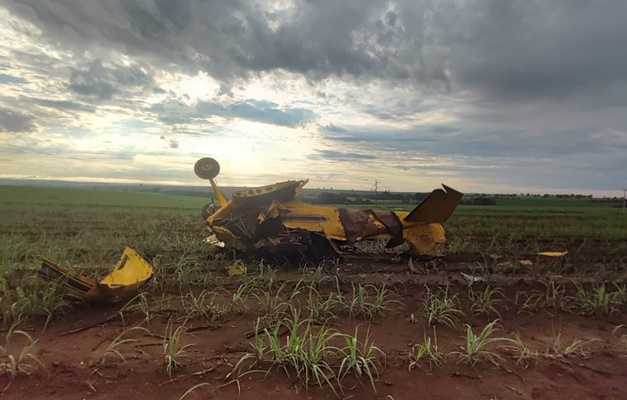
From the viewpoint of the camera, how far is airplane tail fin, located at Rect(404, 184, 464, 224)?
646 cm

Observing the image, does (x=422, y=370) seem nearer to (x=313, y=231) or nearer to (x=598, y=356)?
(x=598, y=356)

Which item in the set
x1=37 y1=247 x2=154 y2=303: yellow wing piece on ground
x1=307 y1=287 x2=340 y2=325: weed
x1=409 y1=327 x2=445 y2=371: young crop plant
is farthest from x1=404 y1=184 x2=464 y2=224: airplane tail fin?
x1=37 y1=247 x2=154 y2=303: yellow wing piece on ground

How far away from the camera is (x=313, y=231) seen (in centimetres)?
622

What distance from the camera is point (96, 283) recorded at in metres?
3.80

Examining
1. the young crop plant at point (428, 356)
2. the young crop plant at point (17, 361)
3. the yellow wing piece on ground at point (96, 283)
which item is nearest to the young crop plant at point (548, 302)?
the young crop plant at point (428, 356)

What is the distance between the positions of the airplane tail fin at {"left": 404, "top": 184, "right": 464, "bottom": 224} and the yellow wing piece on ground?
4351 mm

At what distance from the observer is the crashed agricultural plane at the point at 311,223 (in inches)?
235

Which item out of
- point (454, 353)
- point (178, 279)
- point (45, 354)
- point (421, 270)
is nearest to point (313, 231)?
point (421, 270)

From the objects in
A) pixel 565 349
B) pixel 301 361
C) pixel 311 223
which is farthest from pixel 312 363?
pixel 311 223

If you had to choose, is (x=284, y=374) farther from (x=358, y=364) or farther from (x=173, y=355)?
(x=173, y=355)

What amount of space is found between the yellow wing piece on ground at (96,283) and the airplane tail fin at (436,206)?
4351 millimetres

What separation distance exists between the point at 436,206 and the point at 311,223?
2.16 metres

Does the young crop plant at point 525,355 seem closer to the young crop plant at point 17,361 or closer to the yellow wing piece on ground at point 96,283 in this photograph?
the young crop plant at point 17,361

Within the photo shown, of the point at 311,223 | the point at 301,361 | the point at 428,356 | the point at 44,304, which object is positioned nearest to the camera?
the point at 301,361
